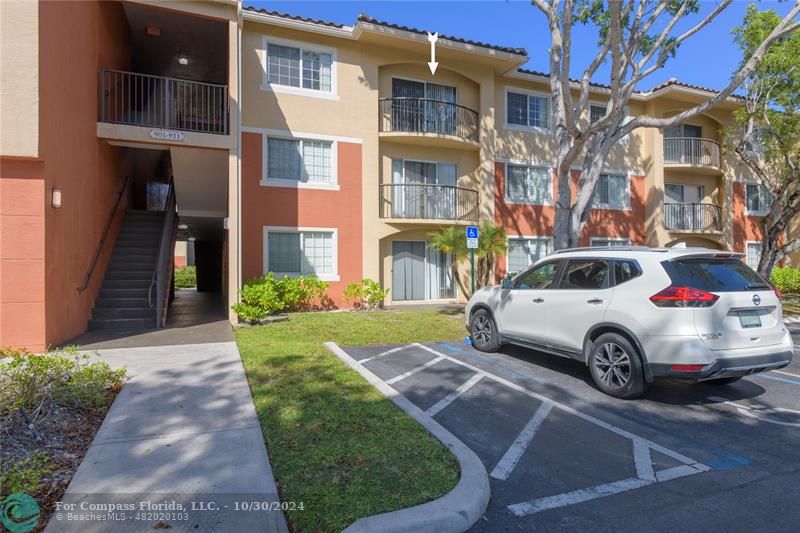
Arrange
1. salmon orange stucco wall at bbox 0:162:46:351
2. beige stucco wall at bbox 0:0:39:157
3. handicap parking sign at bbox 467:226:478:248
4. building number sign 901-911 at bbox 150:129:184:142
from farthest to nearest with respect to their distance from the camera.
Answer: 1. handicap parking sign at bbox 467:226:478:248
2. building number sign 901-911 at bbox 150:129:184:142
3. salmon orange stucco wall at bbox 0:162:46:351
4. beige stucco wall at bbox 0:0:39:157

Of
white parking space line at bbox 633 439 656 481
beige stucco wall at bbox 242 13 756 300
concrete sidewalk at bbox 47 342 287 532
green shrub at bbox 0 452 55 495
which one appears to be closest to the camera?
concrete sidewalk at bbox 47 342 287 532

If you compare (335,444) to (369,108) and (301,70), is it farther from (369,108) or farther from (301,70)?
(301,70)


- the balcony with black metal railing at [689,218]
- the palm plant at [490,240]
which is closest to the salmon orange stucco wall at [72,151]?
the palm plant at [490,240]

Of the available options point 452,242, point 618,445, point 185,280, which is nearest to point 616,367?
point 618,445

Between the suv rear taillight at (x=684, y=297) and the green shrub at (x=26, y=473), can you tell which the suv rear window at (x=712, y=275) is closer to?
the suv rear taillight at (x=684, y=297)

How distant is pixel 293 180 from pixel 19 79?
7.19 metres

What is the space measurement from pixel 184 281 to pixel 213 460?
2959 centimetres

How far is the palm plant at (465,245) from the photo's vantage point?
47.2 ft

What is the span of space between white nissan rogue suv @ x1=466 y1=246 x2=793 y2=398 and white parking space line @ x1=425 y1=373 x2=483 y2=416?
1207mm

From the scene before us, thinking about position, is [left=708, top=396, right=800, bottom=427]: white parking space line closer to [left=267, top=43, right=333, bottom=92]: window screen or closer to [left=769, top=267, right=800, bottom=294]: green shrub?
[left=267, top=43, right=333, bottom=92]: window screen

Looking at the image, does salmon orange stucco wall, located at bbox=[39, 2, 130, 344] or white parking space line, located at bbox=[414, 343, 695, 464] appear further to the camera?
salmon orange stucco wall, located at bbox=[39, 2, 130, 344]

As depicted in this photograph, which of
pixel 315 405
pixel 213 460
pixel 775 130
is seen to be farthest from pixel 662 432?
pixel 775 130

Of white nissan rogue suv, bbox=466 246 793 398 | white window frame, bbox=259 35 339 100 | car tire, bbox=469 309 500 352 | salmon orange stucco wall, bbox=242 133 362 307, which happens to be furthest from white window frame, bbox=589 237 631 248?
white nissan rogue suv, bbox=466 246 793 398

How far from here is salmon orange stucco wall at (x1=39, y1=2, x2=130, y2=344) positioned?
24.8ft
